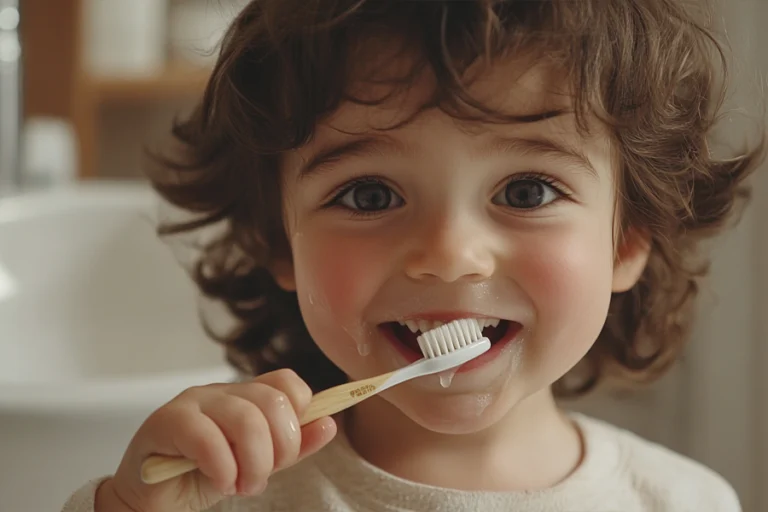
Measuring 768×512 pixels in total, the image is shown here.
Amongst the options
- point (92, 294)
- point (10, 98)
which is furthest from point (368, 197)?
point (10, 98)

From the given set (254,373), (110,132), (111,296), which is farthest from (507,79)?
(110,132)

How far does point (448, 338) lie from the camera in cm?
52

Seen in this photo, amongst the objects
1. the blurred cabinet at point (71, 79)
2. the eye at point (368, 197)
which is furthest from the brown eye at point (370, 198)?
the blurred cabinet at point (71, 79)

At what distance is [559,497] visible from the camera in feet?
2.00

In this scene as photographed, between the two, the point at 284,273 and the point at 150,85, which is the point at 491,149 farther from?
the point at 150,85

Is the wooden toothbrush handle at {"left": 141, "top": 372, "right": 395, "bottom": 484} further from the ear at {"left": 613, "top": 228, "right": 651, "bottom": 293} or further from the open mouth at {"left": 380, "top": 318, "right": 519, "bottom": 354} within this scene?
the ear at {"left": 613, "top": 228, "right": 651, "bottom": 293}

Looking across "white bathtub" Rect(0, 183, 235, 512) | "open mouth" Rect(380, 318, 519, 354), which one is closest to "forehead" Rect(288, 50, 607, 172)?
"open mouth" Rect(380, 318, 519, 354)

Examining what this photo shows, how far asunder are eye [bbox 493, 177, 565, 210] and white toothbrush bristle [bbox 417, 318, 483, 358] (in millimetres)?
69

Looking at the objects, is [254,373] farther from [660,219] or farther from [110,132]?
[110,132]

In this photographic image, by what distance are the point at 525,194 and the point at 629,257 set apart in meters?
0.14

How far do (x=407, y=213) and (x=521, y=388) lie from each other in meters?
0.12

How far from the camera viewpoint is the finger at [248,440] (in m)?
0.46

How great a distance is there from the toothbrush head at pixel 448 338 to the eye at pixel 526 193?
69 mm

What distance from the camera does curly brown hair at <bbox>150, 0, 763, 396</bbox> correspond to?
1.65 ft
